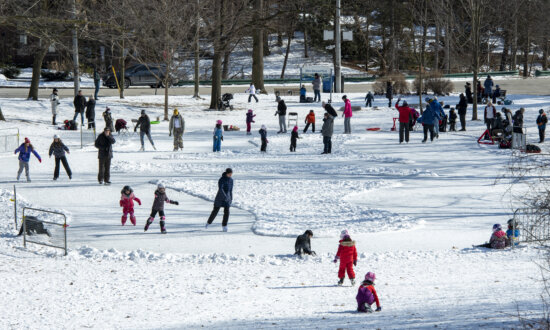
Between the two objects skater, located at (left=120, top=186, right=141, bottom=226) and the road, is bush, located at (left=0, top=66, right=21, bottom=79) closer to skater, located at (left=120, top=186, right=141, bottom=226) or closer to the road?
the road

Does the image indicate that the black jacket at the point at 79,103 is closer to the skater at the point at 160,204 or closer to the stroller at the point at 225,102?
the stroller at the point at 225,102

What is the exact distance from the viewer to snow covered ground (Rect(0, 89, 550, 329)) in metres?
11.2

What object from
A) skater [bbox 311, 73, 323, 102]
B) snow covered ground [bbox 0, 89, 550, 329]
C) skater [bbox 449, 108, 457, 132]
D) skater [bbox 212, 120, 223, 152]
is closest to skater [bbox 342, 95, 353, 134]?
A: snow covered ground [bbox 0, 89, 550, 329]

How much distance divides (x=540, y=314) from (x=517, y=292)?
1509 millimetres

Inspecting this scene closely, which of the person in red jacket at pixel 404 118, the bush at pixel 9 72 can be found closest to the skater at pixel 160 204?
the person in red jacket at pixel 404 118

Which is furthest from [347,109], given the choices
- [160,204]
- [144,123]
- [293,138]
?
[160,204]

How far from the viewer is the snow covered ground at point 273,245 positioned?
11.2 metres

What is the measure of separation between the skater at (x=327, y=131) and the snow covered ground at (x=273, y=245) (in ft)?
1.85

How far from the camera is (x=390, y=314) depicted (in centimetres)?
1107

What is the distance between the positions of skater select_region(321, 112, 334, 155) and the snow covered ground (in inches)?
22.3

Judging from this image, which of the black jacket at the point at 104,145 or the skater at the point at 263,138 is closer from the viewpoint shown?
the black jacket at the point at 104,145

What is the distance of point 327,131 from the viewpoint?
2697 cm

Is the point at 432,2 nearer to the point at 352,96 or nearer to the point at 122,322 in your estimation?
the point at 352,96

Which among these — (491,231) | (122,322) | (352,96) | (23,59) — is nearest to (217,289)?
(122,322)
